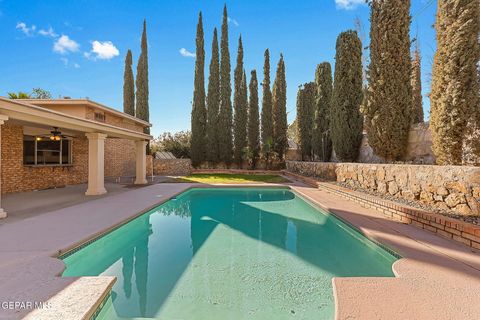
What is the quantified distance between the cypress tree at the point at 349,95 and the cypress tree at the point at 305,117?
826cm

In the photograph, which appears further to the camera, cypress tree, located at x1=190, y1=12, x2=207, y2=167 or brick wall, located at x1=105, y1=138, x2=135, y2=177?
cypress tree, located at x1=190, y1=12, x2=207, y2=167

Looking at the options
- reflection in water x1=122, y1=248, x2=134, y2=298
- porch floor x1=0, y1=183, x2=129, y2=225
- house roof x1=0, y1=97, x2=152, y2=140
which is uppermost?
house roof x1=0, y1=97, x2=152, y2=140

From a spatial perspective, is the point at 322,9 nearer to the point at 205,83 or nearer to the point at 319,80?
the point at 319,80

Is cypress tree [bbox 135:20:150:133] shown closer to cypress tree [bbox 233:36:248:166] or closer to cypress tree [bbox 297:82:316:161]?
cypress tree [bbox 233:36:248:166]

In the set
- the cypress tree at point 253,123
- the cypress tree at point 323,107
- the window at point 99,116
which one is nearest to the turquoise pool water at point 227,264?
the window at point 99,116

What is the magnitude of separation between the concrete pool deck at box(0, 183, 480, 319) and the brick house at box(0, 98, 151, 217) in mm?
3266

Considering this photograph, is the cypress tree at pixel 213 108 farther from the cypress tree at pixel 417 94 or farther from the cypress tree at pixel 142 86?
the cypress tree at pixel 417 94

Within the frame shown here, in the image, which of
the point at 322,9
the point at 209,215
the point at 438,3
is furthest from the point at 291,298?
the point at 322,9

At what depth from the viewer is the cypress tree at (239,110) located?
76.8 ft

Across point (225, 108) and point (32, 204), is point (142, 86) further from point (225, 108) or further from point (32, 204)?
point (32, 204)

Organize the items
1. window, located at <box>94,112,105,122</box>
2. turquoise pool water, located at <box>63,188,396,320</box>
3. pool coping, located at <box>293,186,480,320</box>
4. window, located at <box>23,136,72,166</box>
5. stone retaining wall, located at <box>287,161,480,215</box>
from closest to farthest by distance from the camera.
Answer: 1. pool coping, located at <box>293,186,480,320</box>
2. turquoise pool water, located at <box>63,188,396,320</box>
3. stone retaining wall, located at <box>287,161,480,215</box>
4. window, located at <box>23,136,72,166</box>
5. window, located at <box>94,112,105,122</box>

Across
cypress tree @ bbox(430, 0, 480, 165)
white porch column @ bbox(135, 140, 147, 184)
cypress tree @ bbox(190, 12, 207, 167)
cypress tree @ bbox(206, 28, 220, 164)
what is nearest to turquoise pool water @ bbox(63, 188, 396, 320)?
cypress tree @ bbox(430, 0, 480, 165)

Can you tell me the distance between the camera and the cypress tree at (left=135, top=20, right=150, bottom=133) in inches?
917

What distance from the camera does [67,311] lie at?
259cm
